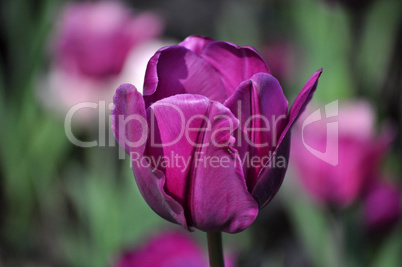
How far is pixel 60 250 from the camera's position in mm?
1369

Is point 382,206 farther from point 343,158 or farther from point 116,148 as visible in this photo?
point 116,148

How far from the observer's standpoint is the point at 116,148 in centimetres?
148

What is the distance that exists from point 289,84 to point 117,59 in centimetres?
44

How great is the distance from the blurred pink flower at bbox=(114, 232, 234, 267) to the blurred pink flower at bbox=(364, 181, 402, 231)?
11.0 inches

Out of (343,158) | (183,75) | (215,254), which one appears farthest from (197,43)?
(343,158)

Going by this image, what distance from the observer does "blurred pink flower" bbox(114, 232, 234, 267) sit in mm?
643

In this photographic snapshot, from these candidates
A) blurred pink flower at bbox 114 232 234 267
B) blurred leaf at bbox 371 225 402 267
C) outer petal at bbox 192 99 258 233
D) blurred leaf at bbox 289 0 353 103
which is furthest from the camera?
blurred leaf at bbox 289 0 353 103

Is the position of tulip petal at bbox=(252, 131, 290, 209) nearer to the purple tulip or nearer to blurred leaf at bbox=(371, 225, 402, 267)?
blurred leaf at bbox=(371, 225, 402, 267)

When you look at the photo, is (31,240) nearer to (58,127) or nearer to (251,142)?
(58,127)

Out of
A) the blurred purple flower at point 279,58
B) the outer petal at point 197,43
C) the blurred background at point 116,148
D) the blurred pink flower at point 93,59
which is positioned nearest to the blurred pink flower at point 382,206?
the blurred background at point 116,148

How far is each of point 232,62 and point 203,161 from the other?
73 millimetres

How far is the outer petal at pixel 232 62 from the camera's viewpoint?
1.14 ft

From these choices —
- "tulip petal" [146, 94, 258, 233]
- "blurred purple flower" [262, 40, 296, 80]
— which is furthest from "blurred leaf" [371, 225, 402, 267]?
"blurred purple flower" [262, 40, 296, 80]

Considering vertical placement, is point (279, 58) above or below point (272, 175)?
below
